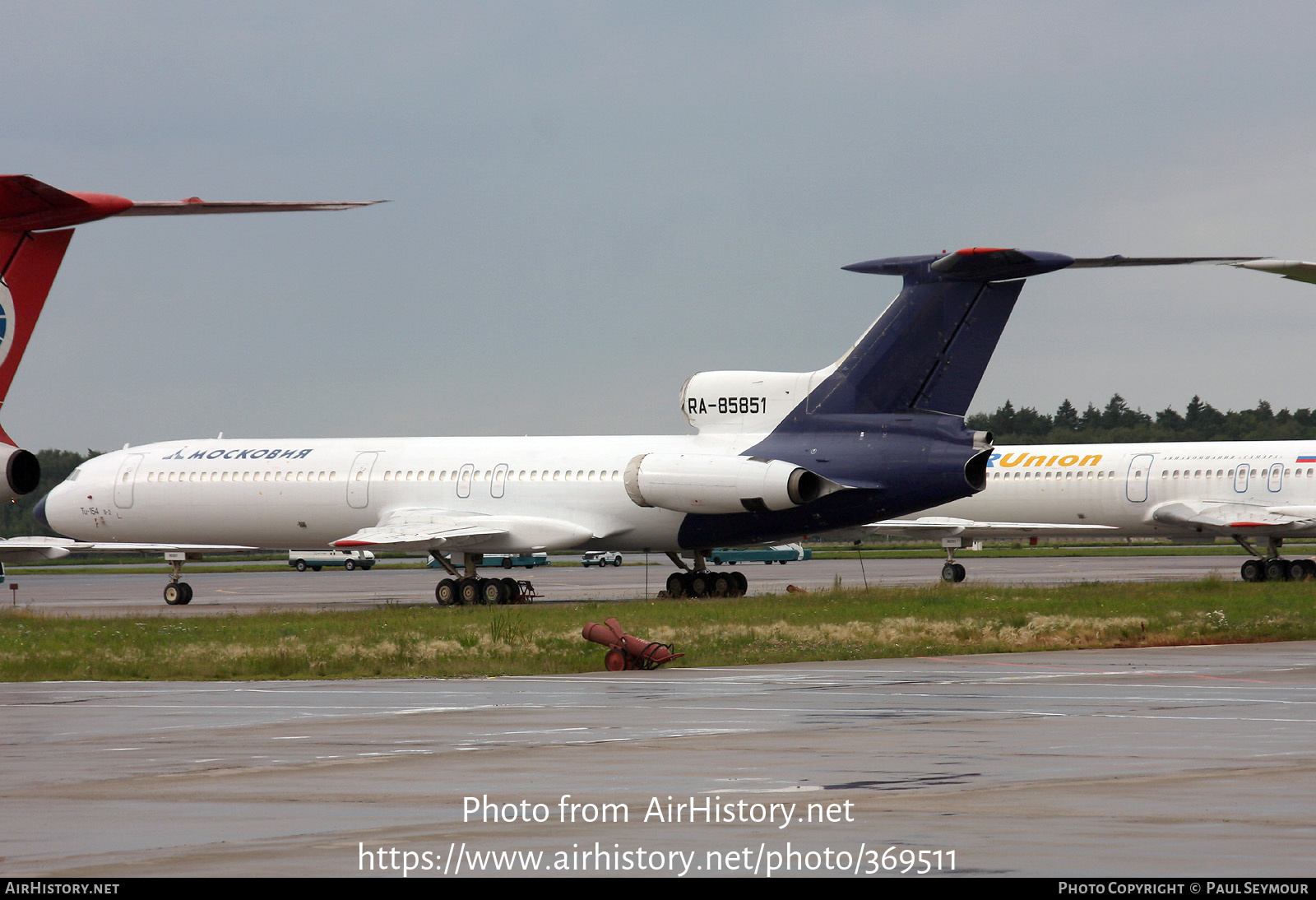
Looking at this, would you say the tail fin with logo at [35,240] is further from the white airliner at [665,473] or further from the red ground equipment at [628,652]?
the white airliner at [665,473]

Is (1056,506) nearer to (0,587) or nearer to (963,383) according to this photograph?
(963,383)

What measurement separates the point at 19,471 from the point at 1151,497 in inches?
1257

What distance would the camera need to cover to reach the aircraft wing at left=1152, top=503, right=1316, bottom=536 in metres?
41.2

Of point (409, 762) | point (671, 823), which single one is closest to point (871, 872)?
point (671, 823)

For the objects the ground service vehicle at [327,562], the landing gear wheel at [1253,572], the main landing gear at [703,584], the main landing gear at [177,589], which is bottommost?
the landing gear wheel at [1253,572]

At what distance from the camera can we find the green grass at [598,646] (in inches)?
858

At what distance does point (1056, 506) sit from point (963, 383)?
13.8 meters

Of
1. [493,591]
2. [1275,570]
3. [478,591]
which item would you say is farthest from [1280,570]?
[478,591]

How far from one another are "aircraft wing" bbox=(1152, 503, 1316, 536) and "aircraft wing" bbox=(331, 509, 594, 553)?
16.3 meters

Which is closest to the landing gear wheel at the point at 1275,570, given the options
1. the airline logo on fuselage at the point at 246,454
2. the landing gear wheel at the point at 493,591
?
the landing gear wheel at the point at 493,591

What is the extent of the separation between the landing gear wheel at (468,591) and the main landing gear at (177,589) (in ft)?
28.0

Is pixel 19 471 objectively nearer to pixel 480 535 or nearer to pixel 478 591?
pixel 480 535

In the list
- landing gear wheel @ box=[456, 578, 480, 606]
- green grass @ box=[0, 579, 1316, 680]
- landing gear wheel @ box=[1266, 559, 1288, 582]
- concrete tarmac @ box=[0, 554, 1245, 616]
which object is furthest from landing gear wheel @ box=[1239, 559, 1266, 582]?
landing gear wheel @ box=[456, 578, 480, 606]

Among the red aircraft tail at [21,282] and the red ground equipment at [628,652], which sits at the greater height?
the red aircraft tail at [21,282]
